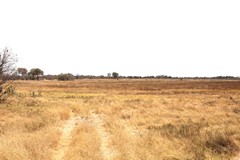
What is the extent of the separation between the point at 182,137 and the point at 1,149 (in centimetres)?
647

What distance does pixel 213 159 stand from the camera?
8.48 meters

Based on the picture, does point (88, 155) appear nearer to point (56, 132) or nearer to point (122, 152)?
point (122, 152)

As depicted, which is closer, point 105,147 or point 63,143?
point 105,147

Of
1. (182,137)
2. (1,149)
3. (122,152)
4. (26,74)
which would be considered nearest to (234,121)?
(182,137)

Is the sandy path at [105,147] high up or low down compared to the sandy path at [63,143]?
down

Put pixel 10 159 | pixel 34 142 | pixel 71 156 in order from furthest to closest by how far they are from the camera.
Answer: pixel 34 142 < pixel 71 156 < pixel 10 159

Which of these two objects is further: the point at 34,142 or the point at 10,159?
the point at 34,142

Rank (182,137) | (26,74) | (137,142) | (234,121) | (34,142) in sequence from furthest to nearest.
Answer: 1. (26,74)
2. (234,121)
3. (182,137)
4. (137,142)
5. (34,142)

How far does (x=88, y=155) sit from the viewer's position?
362 inches

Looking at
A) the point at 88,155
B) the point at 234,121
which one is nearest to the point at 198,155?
the point at 88,155

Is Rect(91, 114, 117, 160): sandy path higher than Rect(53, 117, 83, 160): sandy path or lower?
lower

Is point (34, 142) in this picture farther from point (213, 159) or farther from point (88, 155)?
point (213, 159)

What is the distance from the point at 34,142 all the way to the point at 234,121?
11.2 metres

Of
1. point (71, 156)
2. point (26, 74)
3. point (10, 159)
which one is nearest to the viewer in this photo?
point (10, 159)
